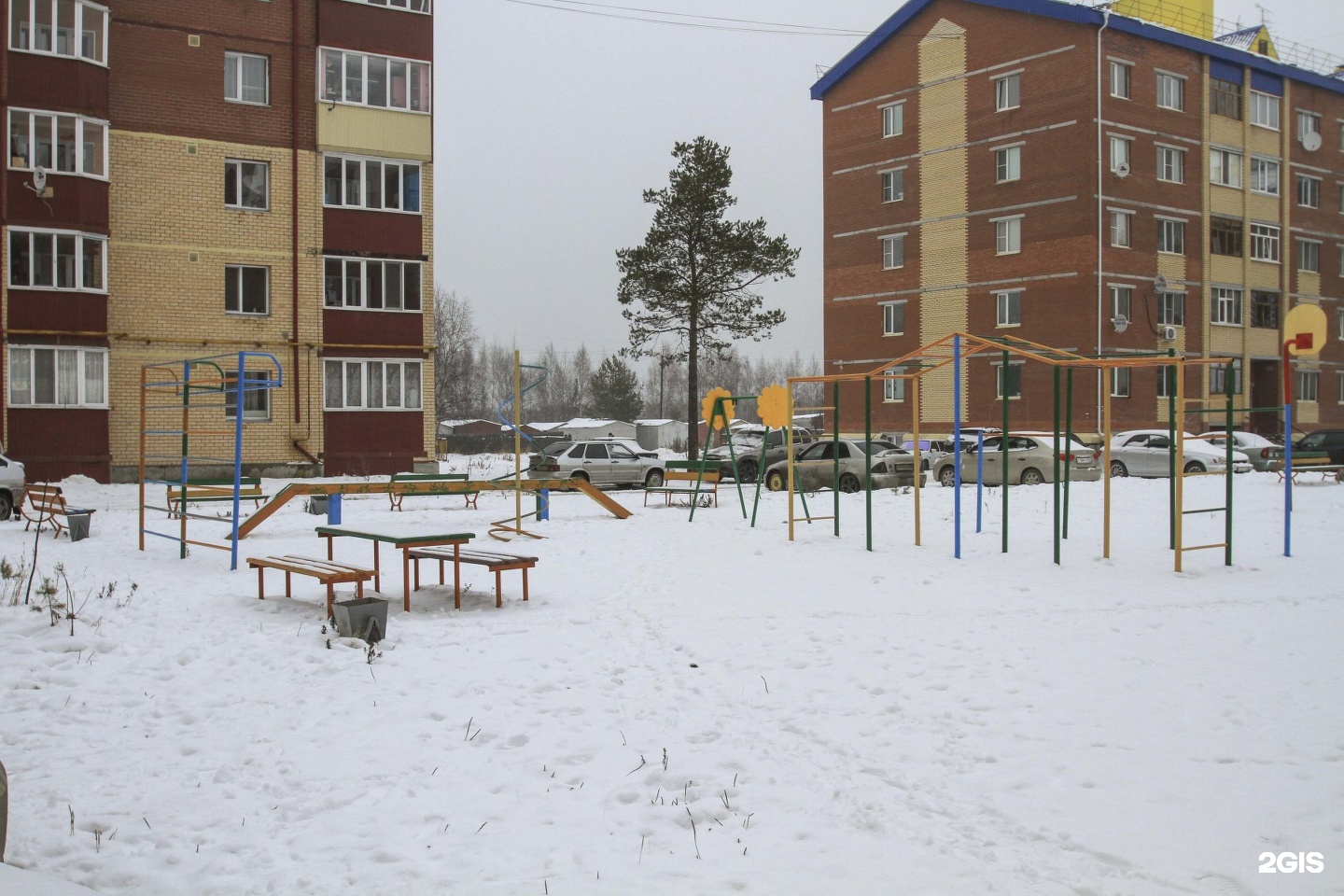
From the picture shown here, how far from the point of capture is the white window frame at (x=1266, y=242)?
45500 millimetres

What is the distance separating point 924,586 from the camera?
1127 centimetres

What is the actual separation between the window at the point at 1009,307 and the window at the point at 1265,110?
13.7 metres

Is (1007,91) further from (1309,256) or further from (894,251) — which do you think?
(1309,256)

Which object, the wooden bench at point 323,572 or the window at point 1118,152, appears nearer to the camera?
the wooden bench at point 323,572

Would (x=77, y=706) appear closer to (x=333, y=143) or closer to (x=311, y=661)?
(x=311, y=661)

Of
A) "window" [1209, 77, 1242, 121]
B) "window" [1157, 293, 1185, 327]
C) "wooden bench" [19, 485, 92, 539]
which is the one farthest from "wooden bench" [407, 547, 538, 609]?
"window" [1209, 77, 1242, 121]

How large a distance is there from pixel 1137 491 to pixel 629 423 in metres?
56.1

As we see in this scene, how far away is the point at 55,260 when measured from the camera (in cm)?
2670

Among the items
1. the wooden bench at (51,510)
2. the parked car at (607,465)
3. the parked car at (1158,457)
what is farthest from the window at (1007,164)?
the wooden bench at (51,510)

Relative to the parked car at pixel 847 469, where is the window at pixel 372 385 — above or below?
above

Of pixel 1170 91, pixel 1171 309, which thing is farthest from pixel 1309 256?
pixel 1170 91

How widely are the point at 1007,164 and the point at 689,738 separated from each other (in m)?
40.2

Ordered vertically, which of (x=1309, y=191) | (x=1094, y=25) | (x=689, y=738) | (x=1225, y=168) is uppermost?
(x=1094, y=25)

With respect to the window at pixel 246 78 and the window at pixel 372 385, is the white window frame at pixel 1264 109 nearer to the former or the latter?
the window at pixel 372 385
